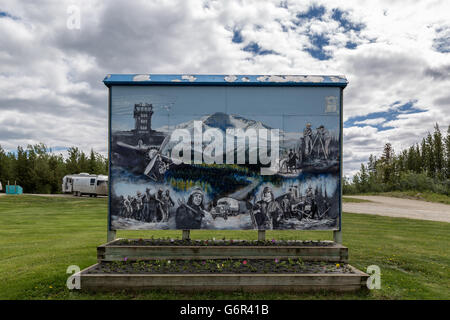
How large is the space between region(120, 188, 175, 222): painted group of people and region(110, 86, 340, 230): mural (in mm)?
25

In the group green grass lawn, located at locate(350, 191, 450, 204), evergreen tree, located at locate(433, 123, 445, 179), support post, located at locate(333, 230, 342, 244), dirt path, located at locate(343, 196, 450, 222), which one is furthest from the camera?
evergreen tree, located at locate(433, 123, 445, 179)

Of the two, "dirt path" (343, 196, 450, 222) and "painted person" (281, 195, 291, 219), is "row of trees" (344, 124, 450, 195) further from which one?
"painted person" (281, 195, 291, 219)

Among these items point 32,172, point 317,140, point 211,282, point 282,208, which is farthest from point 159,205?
point 32,172

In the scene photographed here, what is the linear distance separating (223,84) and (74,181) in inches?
1450

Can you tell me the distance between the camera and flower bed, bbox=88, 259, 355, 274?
5270 millimetres

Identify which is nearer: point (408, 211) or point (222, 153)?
point (222, 153)

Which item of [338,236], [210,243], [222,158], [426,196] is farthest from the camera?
[426,196]

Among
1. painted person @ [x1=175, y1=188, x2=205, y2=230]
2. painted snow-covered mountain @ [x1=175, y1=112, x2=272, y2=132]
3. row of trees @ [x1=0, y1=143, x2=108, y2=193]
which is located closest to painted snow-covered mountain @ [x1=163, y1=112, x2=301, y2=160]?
painted snow-covered mountain @ [x1=175, y1=112, x2=272, y2=132]

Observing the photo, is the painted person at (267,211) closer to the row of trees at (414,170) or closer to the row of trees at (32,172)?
the row of trees at (414,170)

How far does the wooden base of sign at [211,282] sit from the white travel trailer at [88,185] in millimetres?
32927

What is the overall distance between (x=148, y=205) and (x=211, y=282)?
2.59m

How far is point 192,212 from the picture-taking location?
6.52 m

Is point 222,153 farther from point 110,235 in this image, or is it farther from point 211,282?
point 110,235

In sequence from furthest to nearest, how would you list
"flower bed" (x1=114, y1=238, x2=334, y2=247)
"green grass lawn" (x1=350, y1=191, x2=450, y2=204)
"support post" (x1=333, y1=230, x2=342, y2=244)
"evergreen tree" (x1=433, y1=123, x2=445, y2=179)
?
"evergreen tree" (x1=433, y1=123, x2=445, y2=179)
"green grass lawn" (x1=350, y1=191, x2=450, y2=204)
"support post" (x1=333, y1=230, x2=342, y2=244)
"flower bed" (x1=114, y1=238, x2=334, y2=247)
